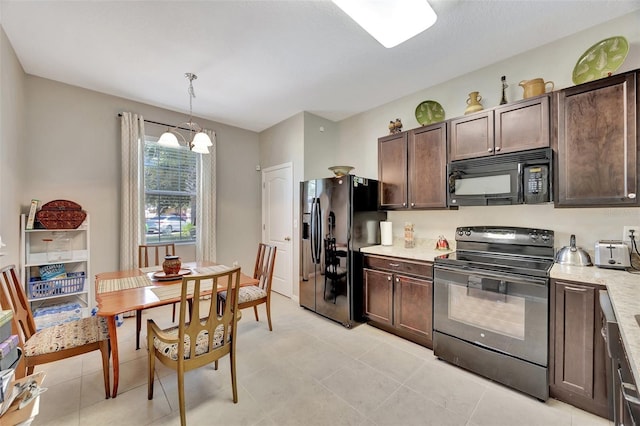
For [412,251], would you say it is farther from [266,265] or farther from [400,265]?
[266,265]

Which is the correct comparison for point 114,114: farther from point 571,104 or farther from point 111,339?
point 571,104

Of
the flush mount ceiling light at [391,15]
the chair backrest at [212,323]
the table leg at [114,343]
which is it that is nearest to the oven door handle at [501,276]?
the chair backrest at [212,323]

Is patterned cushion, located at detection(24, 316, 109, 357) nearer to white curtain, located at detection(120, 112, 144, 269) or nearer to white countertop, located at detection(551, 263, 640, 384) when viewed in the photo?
white curtain, located at detection(120, 112, 144, 269)

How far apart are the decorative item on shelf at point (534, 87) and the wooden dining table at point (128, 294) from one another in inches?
112

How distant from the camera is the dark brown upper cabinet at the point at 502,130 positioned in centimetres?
210

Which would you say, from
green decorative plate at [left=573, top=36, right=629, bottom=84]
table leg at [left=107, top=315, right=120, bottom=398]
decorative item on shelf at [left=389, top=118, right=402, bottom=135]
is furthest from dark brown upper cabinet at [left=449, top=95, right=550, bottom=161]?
table leg at [left=107, top=315, right=120, bottom=398]

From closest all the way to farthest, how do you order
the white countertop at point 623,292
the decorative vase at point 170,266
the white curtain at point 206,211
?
the white countertop at point 623,292 → the decorative vase at point 170,266 → the white curtain at point 206,211

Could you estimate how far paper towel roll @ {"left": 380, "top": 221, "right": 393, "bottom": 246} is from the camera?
3.22 metres

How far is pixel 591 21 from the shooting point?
2041 millimetres

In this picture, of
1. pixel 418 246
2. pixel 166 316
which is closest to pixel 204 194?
pixel 166 316

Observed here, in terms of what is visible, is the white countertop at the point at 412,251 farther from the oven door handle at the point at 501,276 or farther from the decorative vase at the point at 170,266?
the decorative vase at the point at 170,266

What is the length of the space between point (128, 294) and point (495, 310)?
2.79m

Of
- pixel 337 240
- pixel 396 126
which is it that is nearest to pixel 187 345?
pixel 337 240

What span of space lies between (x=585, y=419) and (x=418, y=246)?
1.82 meters
